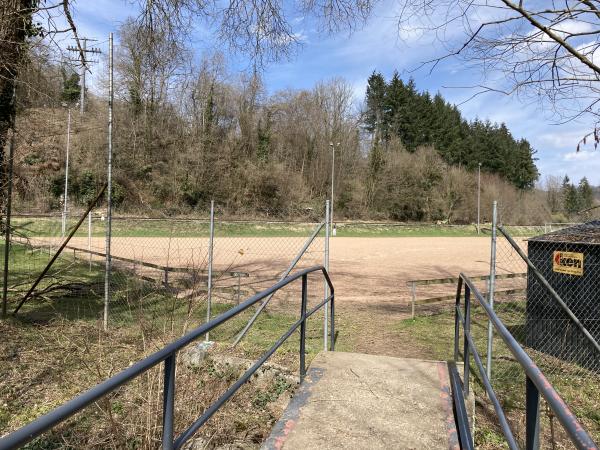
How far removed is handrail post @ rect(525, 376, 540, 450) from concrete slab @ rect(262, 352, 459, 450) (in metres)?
1.82

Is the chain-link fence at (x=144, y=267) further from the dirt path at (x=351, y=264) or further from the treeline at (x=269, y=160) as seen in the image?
the treeline at (x=269, y=160)

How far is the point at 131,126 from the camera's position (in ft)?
154

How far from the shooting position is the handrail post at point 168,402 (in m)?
1.87

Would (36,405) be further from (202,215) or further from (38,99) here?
(202,215)

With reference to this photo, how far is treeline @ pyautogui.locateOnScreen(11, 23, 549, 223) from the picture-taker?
4453cm

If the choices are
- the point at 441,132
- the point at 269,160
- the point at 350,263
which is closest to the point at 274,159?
the point at 269,160

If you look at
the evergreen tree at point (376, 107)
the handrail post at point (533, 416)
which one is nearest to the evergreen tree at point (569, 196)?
the evergreen tree at point (376, 107)

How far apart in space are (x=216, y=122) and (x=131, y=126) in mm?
11923

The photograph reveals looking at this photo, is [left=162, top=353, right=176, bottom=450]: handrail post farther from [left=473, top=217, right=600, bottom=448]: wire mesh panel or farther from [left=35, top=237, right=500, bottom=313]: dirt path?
[left=35, top=237, right=500, bottom=313]: dirt path

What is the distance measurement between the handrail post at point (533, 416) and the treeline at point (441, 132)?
63.9m

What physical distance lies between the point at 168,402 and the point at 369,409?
239 centimetres

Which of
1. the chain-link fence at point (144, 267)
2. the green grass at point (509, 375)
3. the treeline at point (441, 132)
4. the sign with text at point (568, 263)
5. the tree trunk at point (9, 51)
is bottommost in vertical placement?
the green grass at point (509, 375)

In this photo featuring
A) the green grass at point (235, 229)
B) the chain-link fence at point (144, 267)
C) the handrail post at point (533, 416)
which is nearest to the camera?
the handrail post at point (533, 416)

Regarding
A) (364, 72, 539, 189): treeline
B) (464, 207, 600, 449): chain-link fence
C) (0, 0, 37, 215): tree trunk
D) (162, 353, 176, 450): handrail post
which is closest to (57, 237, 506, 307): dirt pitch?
(0, 0, 37, 215): tree trunk
